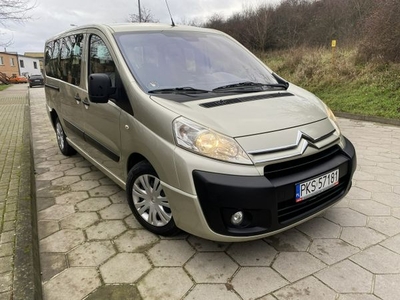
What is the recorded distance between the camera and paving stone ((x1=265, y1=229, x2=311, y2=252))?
2.49m

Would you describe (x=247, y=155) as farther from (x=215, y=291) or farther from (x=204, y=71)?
(x=204, y=71)

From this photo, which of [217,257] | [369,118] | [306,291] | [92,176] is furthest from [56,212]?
[369,118]

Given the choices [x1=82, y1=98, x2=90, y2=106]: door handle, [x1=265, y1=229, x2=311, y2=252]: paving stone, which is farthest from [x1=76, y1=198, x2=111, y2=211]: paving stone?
[x1=265, y1=229, x2=311, y2=252]: paving stone

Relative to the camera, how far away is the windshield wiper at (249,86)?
2.82 meters

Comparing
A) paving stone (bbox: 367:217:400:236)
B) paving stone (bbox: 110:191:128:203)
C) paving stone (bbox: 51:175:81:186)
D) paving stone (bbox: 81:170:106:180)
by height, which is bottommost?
paving stone (bbox: 367:217:400:236)

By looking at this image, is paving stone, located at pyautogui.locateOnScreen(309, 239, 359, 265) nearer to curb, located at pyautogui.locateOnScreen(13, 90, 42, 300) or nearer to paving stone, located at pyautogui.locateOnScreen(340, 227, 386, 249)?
paving stone, located at pyautogui.locateOnScreen(340, 227, 386, 249)

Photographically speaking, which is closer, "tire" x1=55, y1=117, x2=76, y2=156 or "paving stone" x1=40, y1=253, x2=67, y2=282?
"paving stone" x1=40, y1=253, x2=67, y2=282

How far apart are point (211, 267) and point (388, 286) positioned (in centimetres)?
117

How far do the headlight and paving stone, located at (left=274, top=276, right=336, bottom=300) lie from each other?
867 mm

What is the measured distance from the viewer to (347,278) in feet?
6.98

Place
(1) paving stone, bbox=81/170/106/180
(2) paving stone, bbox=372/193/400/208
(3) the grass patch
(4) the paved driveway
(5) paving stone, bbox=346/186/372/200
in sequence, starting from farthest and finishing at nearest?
1. (3) the grass patch
2. (1) paving stone, bbox=81/170/106/180
3. (5) paving stone, bbox=346/186/372/200
4. (2) paving stone, bbox=372/193/400/208
5. (4) the paved driveway

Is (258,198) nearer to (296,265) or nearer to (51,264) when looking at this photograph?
(296,265)

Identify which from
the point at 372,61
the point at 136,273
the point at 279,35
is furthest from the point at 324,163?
the point at 279,35

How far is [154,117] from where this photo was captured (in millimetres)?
2354
